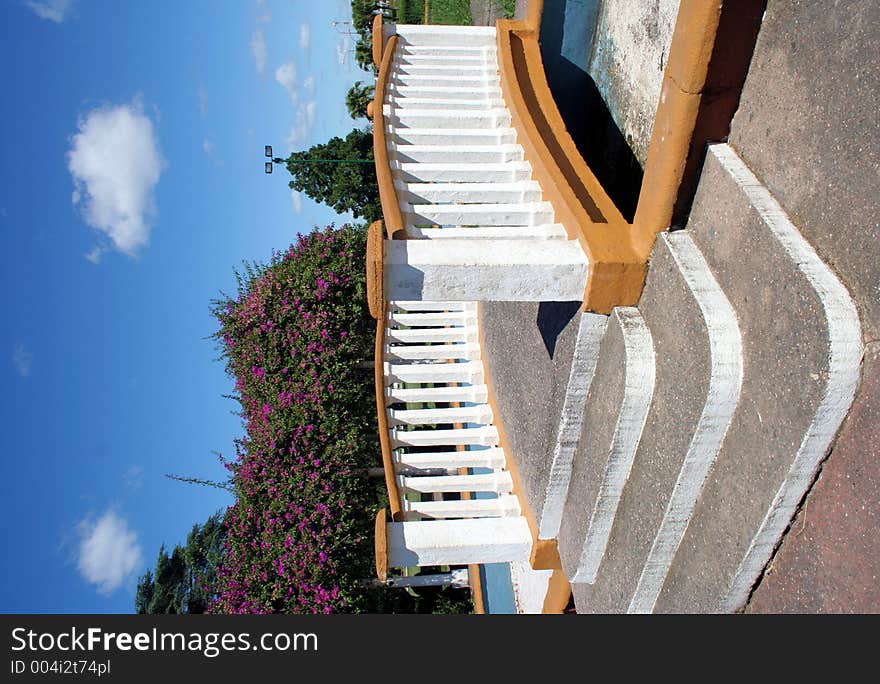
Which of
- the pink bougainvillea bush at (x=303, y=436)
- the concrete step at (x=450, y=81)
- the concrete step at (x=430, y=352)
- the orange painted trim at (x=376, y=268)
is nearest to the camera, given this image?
the orange painted trim at (x=376, y=268)

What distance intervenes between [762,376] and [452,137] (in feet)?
11.1

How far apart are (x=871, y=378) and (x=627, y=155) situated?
4101 millimetres

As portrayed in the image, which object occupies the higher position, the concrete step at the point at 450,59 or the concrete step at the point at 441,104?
the concrete step at the point at 450,59

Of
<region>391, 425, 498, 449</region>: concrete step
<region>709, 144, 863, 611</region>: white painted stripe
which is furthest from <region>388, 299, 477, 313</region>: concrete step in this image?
<region>709, 144, 863, 611</region>: white painted stripe

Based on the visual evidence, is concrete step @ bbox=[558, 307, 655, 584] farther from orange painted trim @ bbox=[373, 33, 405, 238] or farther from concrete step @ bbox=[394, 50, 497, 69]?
concrete step @ bbox=[394, 50, 497, 69]

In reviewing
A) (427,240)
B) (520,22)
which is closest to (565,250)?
(427,240)

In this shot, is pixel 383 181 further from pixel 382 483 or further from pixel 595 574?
pixel 382 483

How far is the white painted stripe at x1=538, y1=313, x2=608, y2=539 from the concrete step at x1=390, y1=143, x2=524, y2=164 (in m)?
1.83

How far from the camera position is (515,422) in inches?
259

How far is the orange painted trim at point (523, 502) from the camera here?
559cm

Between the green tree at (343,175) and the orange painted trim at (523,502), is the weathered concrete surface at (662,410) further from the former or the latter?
the green tree at (343,175)

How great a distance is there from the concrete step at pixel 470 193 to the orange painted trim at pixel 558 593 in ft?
11.0

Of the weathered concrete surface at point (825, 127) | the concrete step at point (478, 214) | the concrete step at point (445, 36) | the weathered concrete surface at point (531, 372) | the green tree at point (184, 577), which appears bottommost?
Answer: the green tree at point (184, 577)

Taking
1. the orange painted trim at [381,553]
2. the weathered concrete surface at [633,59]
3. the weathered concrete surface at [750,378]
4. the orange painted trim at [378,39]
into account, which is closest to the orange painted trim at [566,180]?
the weathered concrete surface at [750,378]
